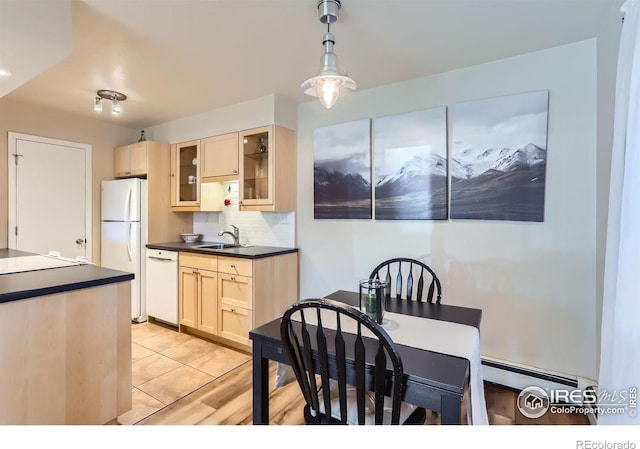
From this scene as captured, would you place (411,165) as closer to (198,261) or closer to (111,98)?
(198,261)

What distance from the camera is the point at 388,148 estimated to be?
2727 millimetres

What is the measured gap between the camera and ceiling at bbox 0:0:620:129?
1.72 metres

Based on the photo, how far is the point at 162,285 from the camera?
3.44m

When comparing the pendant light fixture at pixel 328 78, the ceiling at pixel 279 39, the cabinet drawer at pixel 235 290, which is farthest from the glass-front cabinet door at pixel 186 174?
the pendant light fixture at pixel 328 78

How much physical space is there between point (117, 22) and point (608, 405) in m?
3.10

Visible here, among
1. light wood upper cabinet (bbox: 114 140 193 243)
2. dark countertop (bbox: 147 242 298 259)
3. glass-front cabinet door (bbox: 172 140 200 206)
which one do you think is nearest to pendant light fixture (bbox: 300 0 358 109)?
dark countertop (bbox: 147 242 298 259)

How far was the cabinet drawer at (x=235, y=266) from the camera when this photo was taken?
2.79 m

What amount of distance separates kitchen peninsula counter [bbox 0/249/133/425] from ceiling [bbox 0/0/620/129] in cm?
147

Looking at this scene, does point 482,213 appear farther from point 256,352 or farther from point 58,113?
point 58,113

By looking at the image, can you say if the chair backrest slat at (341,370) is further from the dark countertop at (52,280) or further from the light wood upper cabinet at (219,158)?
the light wood upper cabinet at (219,158)

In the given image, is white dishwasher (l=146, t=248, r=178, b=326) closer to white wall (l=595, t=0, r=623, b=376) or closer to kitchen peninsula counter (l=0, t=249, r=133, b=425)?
kitchen peninsula counter (l=0, t=249, r=133, b=425)

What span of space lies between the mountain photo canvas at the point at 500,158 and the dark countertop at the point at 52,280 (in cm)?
233

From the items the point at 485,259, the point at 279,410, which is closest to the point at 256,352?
the point at 279,410

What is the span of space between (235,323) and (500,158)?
8.30 feet
